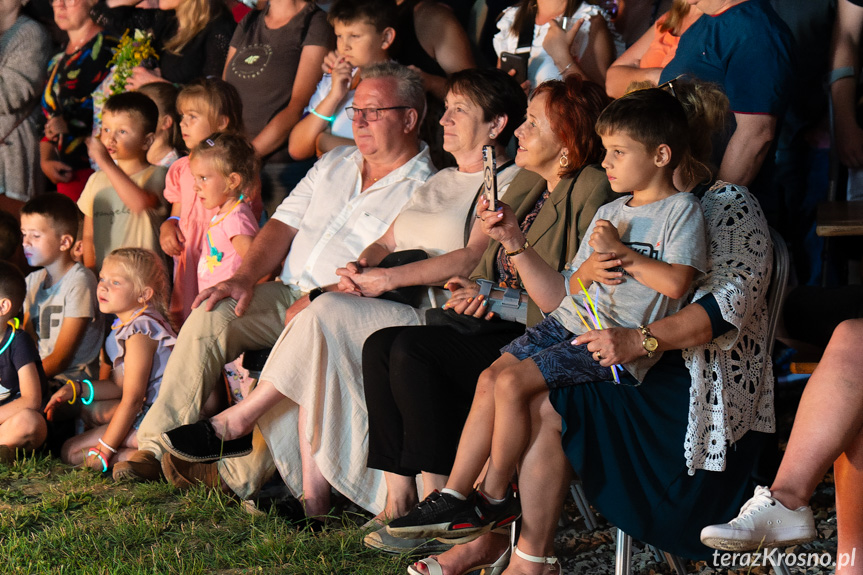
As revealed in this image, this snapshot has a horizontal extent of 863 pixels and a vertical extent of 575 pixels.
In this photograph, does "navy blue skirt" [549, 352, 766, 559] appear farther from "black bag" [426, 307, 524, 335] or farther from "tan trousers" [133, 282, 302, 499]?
"tan trousers" [133, 282, 302, 499]

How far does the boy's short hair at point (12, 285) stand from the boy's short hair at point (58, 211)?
379 mm

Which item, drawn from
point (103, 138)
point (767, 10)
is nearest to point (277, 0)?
point (103, 138)

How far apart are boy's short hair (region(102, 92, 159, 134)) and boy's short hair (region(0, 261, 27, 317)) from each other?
924mm

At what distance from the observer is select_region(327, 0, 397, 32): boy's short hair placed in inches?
153

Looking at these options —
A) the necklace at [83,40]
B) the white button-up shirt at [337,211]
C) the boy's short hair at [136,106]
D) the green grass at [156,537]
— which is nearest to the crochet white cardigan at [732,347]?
the green grass at [156,537]

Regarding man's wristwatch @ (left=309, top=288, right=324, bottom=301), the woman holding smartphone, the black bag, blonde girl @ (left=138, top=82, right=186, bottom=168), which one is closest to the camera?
the black bag

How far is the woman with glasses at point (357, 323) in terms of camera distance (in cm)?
291

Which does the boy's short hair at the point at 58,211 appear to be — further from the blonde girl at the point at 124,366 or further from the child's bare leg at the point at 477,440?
the child's bare leg at the point at 477,440

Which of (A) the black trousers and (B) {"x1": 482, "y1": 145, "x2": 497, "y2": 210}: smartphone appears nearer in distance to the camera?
(B) {"x1": 482, "y1": 145, "x2": 497, "y2": 210}: smartphone

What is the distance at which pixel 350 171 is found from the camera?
11.8 feet

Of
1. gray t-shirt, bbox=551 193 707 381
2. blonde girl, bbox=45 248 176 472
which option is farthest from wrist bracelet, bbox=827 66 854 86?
blonde girl, bbox=45 248 176 472

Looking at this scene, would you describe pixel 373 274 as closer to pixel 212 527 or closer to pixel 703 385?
pixel 212 527

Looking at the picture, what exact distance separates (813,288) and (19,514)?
2.37 meters

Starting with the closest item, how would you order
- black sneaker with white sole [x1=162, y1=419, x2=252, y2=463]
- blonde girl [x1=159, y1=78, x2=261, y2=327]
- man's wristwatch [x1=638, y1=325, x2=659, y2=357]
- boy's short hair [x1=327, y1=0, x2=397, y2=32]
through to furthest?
1. man's wristwatch [x1=638, y1=325, x2=659, y2=357]
2. black sneaker with white sole [x1=162, y1=419, x2=252, y2=463]
3. boy's short hair [x1=327, y1=0, x2=397, y2=32]
4. blonde girl [x1=159, y1=78, x2=261, y2=327]
